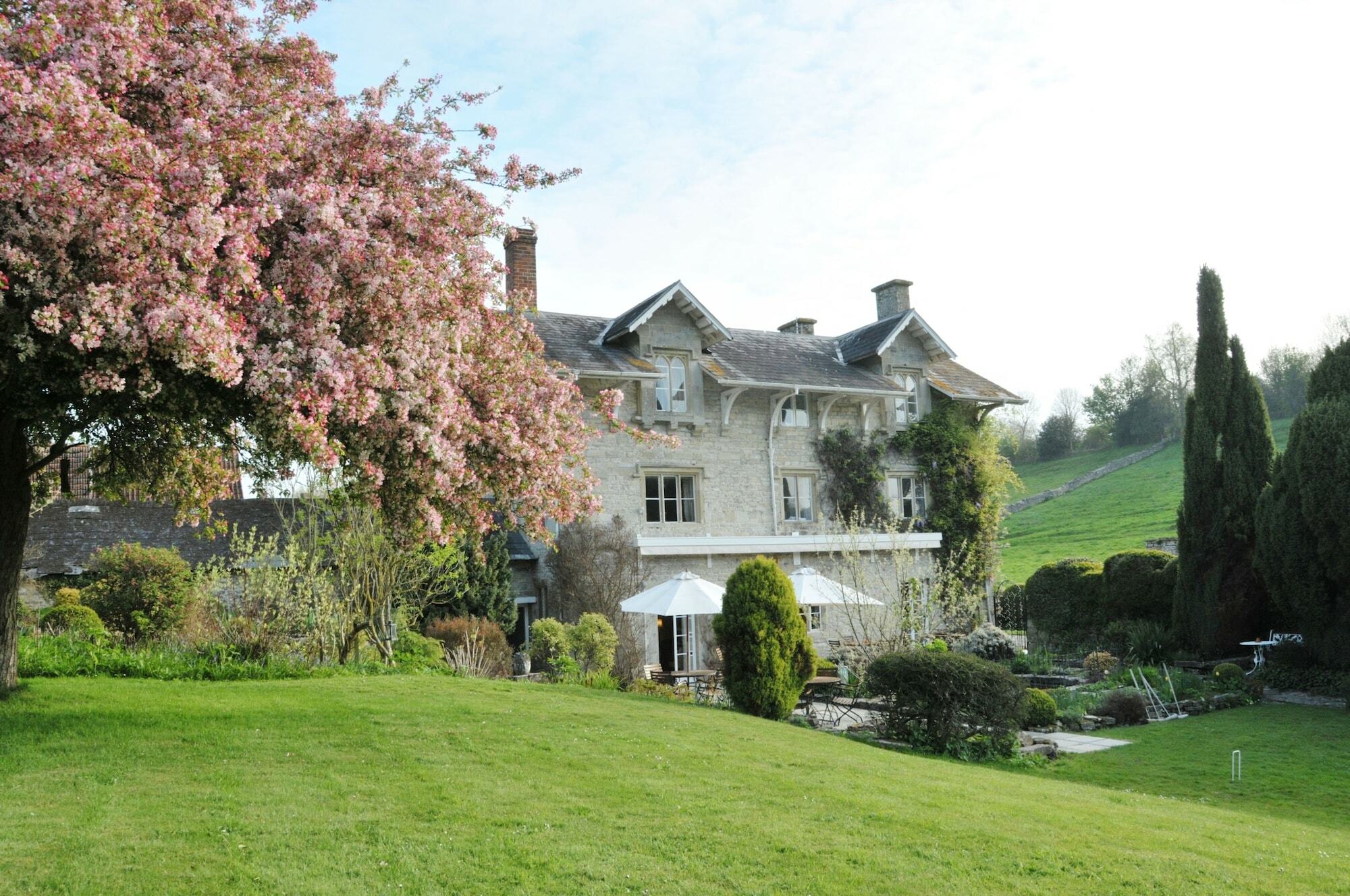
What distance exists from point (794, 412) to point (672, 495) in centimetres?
434

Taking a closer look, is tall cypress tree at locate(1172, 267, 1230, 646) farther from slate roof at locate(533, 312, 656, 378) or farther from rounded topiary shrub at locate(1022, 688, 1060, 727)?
slate roof at locate(533, 312, 656, 378)

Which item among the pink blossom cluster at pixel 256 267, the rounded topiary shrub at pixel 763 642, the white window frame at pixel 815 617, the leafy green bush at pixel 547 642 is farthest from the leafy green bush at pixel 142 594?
the white window frame at pixel 815 617

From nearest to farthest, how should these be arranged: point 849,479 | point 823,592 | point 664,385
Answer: point 823,592, point 664,385, point 849,479

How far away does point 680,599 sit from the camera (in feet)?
54.5

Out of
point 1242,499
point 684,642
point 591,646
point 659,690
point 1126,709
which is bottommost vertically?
point 1126,709

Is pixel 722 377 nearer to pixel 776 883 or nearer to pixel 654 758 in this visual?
pixel 654 758

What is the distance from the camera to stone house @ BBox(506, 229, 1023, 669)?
22.5 meters

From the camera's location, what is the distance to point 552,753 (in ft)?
28.7

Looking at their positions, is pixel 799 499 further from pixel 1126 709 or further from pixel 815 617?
pixel 1126 709

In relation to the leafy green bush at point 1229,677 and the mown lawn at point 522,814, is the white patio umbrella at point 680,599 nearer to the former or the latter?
the mown lawn at point 522,814

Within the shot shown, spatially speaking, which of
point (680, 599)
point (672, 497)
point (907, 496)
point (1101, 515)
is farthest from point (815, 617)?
point (1101, 515)

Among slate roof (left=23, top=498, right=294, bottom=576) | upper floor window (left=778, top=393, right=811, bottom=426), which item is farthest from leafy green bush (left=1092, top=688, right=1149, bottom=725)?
slate roof (left=23, top=498, right=294, bottom=576)

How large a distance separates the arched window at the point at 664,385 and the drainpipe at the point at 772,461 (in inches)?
115

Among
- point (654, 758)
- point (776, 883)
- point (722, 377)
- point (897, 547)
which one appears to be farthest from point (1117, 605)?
point (776, 883)
